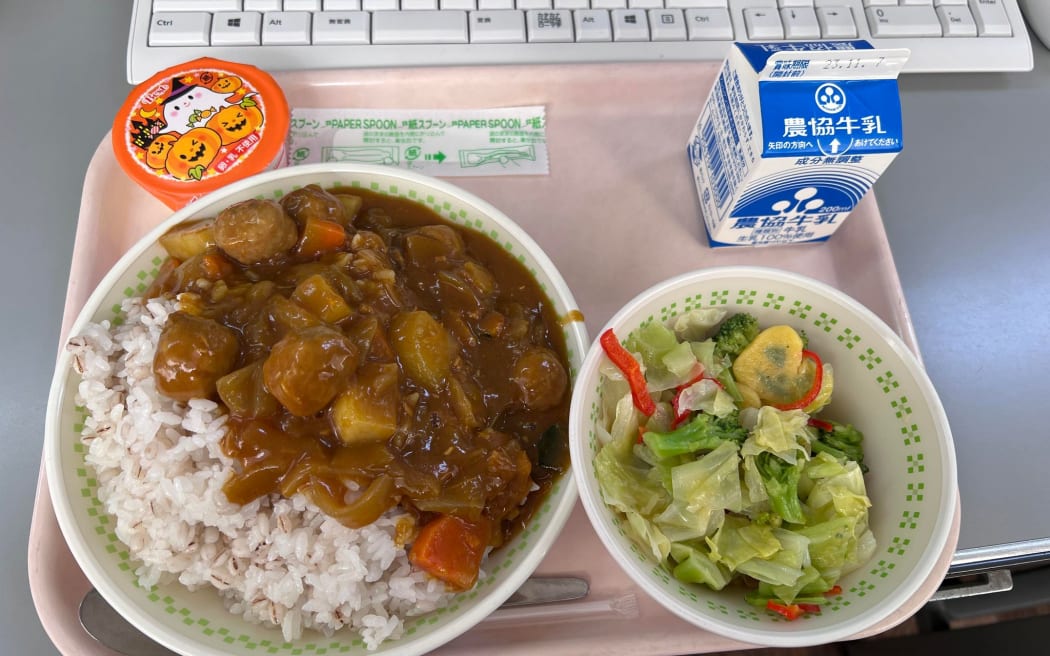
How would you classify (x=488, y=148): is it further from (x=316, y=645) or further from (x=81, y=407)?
(x=316, y=645)

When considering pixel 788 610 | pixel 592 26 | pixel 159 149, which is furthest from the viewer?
pixel 592 26

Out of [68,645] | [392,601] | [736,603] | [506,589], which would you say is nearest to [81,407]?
[68,645]

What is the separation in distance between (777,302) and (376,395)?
865 millimetres

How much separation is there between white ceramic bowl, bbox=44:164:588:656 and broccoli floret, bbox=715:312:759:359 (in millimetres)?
295

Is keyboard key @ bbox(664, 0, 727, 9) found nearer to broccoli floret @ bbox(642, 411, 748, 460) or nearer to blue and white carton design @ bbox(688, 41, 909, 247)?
blue and white carton design @ bbox(688, 41, 909, 247)

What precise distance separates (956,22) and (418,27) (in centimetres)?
161

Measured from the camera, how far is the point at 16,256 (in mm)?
1864

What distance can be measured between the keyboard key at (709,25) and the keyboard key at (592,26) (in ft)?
0.79

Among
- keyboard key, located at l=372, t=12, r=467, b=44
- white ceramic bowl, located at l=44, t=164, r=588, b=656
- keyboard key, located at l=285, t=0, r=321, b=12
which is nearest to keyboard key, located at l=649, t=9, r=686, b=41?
keyboard key, located at l=372, t=12, r=467, b=44

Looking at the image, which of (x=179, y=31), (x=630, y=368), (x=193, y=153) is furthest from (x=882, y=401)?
(x=179, y=31)

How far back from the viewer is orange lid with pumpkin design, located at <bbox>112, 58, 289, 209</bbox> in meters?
1.69

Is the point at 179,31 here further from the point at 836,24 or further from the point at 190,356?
the point at 836,24

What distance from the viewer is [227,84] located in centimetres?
177

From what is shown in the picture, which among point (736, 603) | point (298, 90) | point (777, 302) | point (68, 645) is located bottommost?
point (68, 645)
